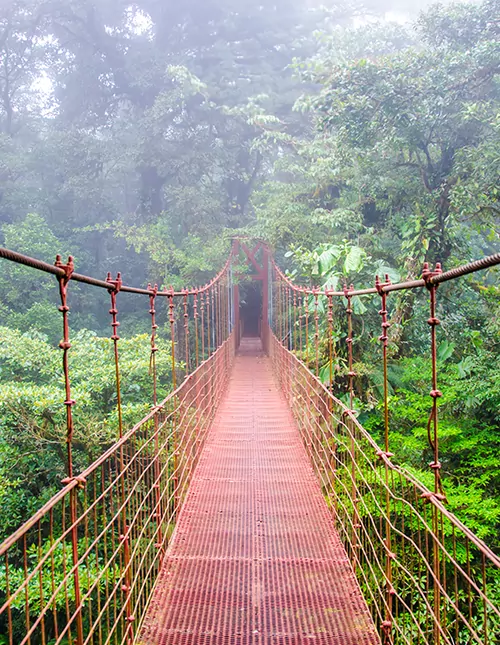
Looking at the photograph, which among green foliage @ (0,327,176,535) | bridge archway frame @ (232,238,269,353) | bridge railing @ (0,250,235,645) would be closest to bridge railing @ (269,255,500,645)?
bridge railing @ (0,250,235,645)

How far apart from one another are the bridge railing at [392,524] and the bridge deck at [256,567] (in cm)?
9

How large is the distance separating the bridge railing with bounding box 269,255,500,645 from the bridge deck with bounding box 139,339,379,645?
0.31ft

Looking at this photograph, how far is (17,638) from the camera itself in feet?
15.7

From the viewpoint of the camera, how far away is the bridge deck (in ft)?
5.21

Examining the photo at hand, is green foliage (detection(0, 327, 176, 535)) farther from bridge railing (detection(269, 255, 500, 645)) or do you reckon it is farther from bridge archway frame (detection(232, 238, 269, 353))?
bridge archway frame (detection(232, 238, 269, 353))

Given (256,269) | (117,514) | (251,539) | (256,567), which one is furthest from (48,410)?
(256,269)

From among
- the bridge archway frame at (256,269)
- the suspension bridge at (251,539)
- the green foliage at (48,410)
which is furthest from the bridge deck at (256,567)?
the bridge archway frame at (256,269)

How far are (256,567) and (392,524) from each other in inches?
20.6

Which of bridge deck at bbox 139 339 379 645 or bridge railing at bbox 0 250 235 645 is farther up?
bridge railing at bbox 0 250 235 645

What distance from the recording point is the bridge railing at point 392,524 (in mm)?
1162

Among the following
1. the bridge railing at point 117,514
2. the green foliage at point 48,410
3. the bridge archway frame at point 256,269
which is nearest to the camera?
the bridge railing at point 117,514

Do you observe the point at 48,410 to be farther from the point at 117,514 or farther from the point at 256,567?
the point at 117,514

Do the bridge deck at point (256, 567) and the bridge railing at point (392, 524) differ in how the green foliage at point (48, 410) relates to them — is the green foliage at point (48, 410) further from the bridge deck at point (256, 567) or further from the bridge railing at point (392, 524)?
the bridge deck at point (256, 567)

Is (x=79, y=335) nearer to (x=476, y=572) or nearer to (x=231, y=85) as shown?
(x=476, y=572)
